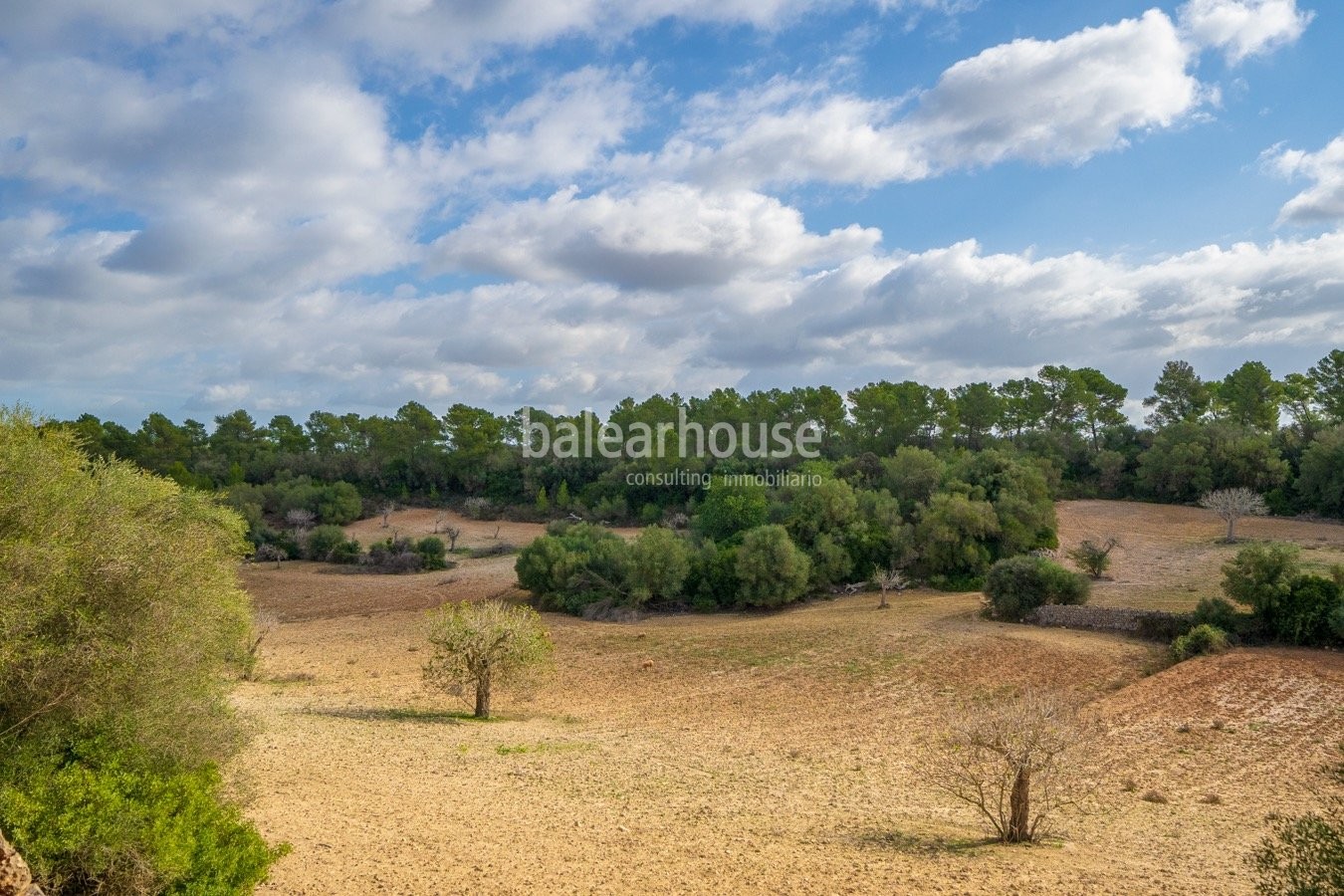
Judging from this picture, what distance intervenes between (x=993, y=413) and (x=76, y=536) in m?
55.3

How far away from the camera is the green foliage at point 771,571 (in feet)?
92.6

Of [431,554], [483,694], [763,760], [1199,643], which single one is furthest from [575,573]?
[1199,643]

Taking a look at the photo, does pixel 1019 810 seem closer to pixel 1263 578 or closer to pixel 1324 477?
pixel 1263 578

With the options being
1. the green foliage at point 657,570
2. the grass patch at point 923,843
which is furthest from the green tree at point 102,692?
the green foliage at point 657,570

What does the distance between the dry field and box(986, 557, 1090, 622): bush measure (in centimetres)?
135

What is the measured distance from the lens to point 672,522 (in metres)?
45.3

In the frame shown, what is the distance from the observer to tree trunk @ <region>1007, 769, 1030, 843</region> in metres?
8.24

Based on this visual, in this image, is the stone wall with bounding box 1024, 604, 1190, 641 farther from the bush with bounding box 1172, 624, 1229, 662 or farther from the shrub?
the shrub

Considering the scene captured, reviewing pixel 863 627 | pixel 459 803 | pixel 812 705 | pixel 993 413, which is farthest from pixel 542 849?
pixel 993 413

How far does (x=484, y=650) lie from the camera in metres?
15.4

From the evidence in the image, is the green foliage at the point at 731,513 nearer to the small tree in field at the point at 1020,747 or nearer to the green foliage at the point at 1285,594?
→ the green foliage at the point at 1285,594

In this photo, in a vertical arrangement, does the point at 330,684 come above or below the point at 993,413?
below

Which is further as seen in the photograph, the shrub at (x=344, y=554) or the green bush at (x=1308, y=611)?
the shrub at (x=344, y=554)

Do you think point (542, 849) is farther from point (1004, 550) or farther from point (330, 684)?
point (1004, 550)
